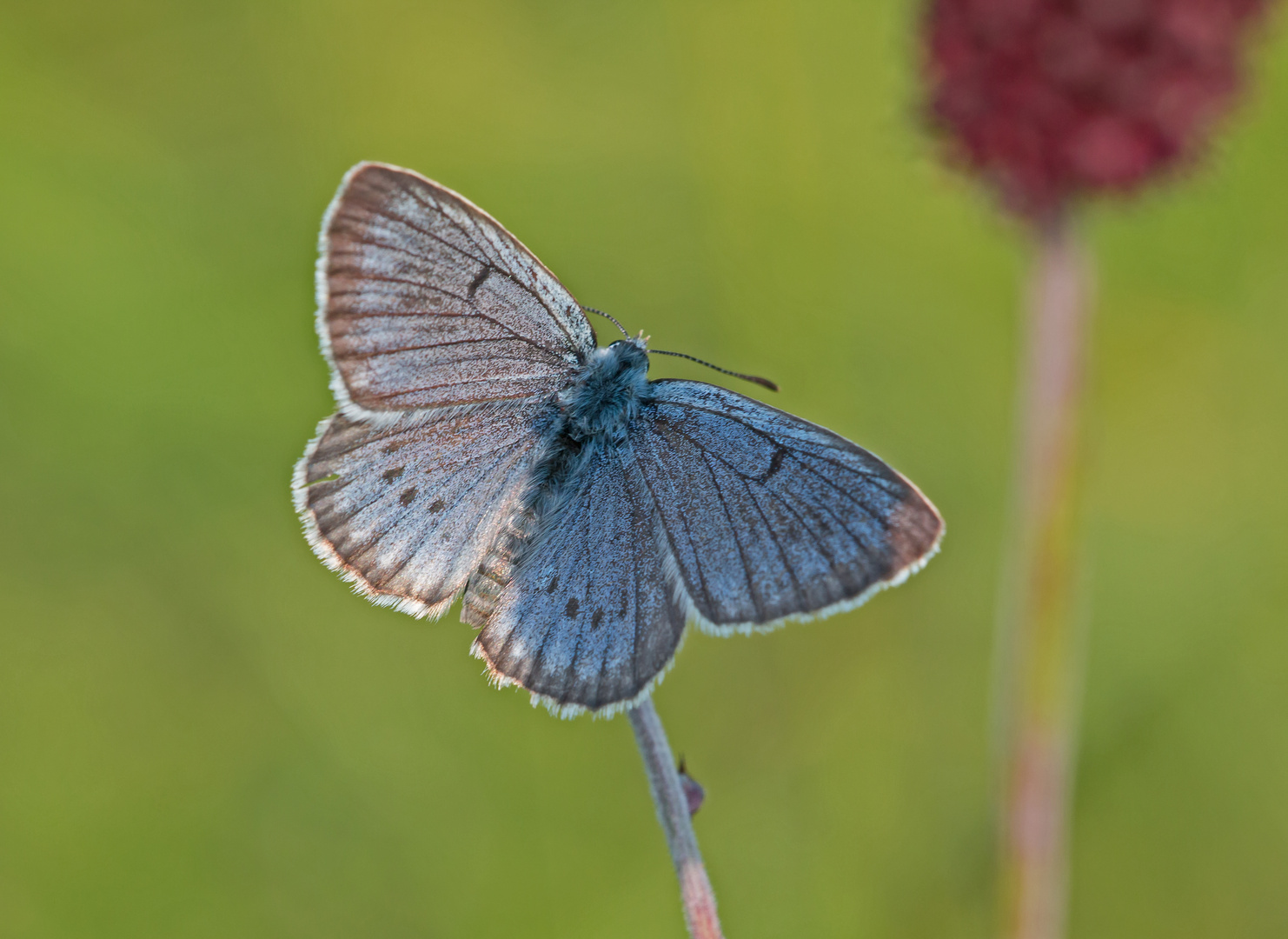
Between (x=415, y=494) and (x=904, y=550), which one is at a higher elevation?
(x=904, y=550)

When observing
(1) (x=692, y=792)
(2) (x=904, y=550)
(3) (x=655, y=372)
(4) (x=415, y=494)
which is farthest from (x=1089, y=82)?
(3) (x=655, y=372)

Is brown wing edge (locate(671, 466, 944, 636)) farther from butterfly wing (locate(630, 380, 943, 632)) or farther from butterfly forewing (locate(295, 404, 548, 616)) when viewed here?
butterfly forewing (locate(295, 404, 548, 616))

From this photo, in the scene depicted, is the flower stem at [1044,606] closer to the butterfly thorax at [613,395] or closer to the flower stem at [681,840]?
the flower stem at [681,840]

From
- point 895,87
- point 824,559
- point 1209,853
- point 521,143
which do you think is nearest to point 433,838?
point 824,559

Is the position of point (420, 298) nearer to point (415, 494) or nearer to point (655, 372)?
point (415, 494)

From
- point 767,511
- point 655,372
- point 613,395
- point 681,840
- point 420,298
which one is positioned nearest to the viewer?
point 681,840

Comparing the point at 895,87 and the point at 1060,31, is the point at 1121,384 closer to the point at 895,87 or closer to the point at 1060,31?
the point at 895,87

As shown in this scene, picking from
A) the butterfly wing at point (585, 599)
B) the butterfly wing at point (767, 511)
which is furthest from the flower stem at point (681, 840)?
the butterfly wing at point (767, 511)
